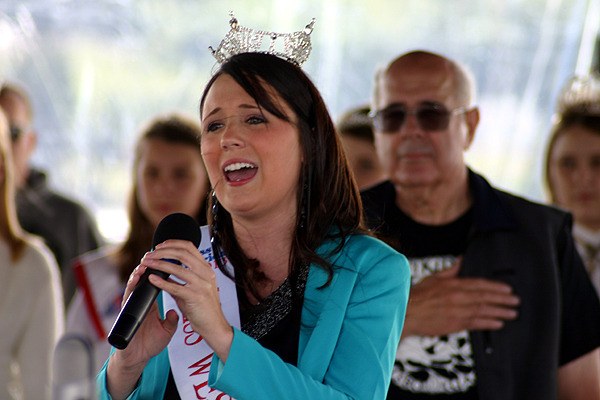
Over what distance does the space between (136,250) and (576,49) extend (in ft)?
12.5

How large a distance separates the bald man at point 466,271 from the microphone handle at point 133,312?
1227 millimetres

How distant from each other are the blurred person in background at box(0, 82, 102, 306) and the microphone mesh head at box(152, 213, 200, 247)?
3.44 meters

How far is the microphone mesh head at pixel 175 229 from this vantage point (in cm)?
200

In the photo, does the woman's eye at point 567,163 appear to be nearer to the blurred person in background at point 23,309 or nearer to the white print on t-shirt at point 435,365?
the white print on t-shirt at point 435,365

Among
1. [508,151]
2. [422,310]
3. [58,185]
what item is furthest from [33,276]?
[508,151]

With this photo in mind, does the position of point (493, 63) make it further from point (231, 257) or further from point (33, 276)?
point (231, 257)

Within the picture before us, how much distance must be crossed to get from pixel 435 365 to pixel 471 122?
957mm

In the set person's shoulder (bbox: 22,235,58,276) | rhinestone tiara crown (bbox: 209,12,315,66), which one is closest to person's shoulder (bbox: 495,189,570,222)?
rhinestone tiara crown (bbox: 209,12,315,66)

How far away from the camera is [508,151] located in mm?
7008

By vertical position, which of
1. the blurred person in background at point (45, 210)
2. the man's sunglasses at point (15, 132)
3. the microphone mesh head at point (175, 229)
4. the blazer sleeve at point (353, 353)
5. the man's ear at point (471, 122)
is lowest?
the blurred person in background at point (45, 210)

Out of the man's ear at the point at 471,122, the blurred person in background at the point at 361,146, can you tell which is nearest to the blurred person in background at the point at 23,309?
the blurred person in background at the point at 361,146

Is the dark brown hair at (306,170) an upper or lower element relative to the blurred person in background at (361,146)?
upper

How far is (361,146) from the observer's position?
498 centimetres

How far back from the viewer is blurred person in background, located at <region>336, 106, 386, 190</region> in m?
4.92
